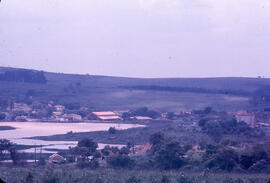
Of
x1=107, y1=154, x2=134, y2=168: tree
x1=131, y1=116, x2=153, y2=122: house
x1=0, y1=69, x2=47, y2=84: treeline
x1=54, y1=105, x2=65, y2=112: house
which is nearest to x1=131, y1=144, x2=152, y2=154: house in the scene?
x1=107, y1=154, x2=134, y2=168: tree

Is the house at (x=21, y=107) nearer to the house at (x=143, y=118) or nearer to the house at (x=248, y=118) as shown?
the house at (x=143, y=118)

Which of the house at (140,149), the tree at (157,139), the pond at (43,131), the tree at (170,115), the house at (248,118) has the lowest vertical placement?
the pond at (43,131)

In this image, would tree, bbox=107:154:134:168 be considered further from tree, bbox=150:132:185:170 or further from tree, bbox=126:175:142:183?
tree, bbox=126:175:142:183

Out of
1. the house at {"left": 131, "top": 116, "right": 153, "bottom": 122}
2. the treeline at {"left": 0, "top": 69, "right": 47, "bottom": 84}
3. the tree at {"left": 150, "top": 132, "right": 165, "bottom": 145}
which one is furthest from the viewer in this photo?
the treeline at {"left": 0, "top": 69, "right": 47, "bottom": 84}

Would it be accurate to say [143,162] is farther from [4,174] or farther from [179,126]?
[179,126]

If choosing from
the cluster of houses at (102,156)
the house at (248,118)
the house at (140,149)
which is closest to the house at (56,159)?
the cluster of houses at (102,156)

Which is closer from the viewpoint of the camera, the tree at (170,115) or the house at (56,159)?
the house at (56,159)

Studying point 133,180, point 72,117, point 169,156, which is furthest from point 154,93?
point 133,180
